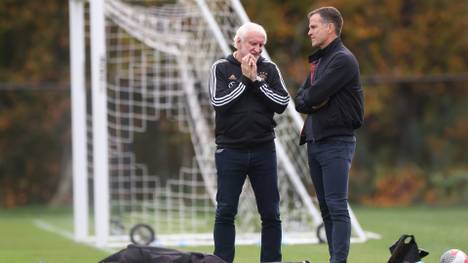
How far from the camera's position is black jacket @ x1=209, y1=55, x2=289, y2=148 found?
8070 millimetres

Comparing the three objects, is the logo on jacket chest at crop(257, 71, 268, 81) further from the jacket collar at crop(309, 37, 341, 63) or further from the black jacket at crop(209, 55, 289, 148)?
the jacket collar at crop(309, 37, 341, 63)

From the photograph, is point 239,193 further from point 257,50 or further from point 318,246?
point 318,246

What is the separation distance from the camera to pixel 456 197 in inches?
835

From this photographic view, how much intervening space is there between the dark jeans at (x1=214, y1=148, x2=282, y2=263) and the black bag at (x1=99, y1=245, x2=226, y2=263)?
81 cm

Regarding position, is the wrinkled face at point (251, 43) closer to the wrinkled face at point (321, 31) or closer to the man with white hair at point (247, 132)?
the man with white hair at point (247, 132)

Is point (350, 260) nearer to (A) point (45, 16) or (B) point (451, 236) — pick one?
(B) point (451, 236)

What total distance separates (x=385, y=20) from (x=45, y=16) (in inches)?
269

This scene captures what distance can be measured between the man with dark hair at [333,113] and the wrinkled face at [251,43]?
15.3 inches

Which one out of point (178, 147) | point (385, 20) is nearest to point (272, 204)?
point (178, 147)

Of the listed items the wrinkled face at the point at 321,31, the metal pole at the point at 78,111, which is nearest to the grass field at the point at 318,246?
the metal pole at the point at 78,111

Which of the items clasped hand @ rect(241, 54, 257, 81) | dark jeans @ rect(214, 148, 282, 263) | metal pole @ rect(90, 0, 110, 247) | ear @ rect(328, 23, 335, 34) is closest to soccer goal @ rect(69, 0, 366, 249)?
metal pole @ rect(90, 0, 110, 247)

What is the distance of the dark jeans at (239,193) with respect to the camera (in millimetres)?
8180

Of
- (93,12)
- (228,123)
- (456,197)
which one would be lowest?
(456,197)

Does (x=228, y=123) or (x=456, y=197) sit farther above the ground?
(x=228, y=123)
